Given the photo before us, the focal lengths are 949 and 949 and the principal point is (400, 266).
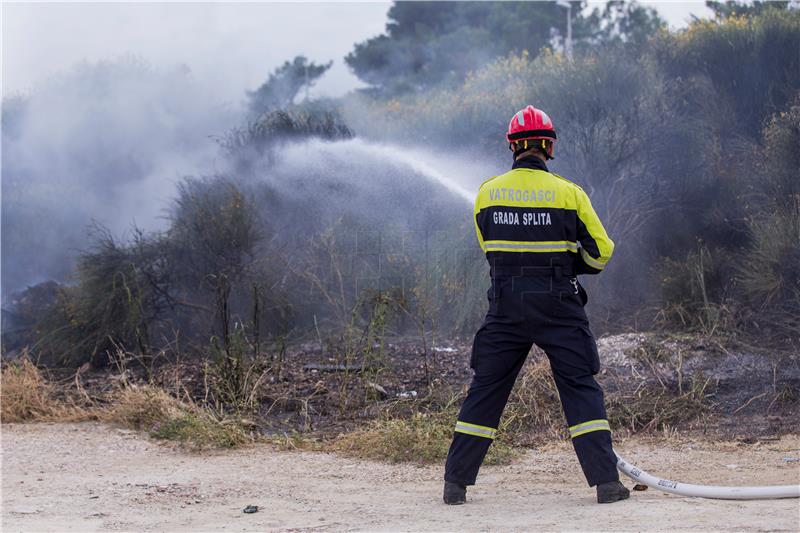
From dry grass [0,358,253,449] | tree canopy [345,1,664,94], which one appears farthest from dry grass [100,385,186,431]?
tree canopy [345,1,664,94]

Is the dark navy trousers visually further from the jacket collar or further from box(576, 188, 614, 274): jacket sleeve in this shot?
the jacket collar

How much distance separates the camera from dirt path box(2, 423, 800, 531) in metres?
4.17

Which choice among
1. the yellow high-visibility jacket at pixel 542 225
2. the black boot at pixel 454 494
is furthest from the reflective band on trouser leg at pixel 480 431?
the yellow high-visibility jacket at pixel 542 225

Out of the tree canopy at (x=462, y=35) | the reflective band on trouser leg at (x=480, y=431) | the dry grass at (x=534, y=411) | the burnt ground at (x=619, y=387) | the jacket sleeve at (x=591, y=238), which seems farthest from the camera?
the tree canopy at (x=462, y=35)

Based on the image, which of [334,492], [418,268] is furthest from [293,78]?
[334,492]

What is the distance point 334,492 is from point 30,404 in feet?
11.2

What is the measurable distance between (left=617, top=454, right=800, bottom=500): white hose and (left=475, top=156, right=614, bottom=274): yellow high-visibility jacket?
3.30ft

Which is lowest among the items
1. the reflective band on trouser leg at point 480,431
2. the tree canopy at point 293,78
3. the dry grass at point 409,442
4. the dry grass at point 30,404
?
the dry grass at point 409,442

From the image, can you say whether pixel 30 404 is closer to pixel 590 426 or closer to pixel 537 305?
pixel 537 305

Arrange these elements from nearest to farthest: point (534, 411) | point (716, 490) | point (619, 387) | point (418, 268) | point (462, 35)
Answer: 1. point (716, 490)
2. point (534, 411)
3. point (619, 387)
4. point (418, 268)
5. point (462, 35)

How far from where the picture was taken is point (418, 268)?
10.3 metres

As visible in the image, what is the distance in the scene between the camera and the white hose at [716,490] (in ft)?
13.9

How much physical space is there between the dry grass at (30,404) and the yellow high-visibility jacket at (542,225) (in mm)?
4128

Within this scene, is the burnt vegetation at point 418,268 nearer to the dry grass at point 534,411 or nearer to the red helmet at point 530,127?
the dry grass at point 534,411
